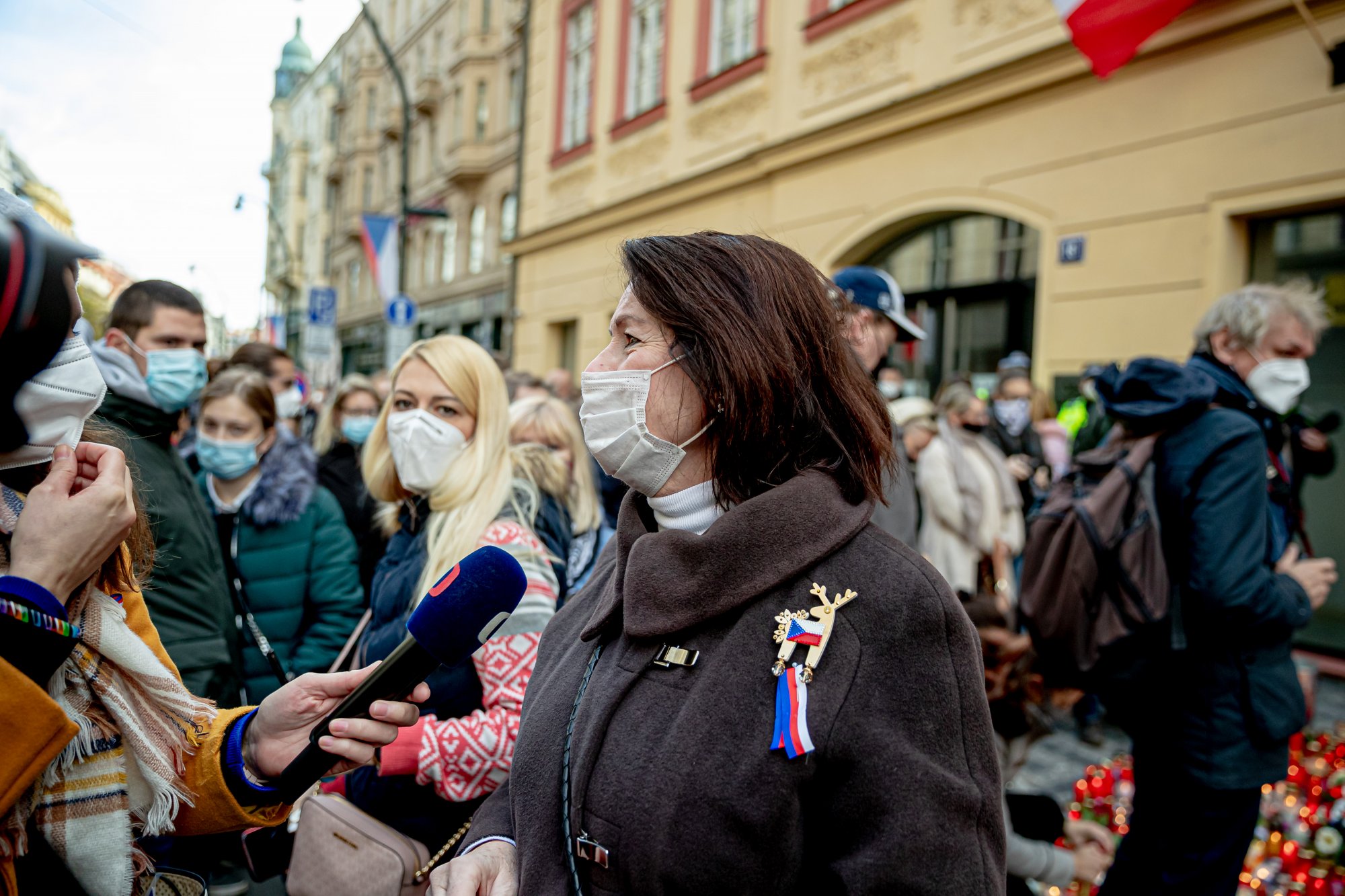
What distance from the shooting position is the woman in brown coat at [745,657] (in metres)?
1.26

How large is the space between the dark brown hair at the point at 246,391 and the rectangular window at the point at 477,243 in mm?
18108

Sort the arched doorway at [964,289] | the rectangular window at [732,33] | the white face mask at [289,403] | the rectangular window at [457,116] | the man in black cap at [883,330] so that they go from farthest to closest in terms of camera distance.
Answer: the rectangular window at [457,116] < the rectangular window at [732,33] < the arched doorway at [964,289] < the white face mask at [289,403] < the man in black cap at [883,330]

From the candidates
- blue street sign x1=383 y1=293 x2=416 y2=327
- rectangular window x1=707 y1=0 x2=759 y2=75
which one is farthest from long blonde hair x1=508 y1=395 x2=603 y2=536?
blue street sign x1=383 y1=293 x2=416 y2=327

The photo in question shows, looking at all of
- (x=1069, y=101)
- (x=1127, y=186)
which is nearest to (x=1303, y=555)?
(x=1127, y=186)

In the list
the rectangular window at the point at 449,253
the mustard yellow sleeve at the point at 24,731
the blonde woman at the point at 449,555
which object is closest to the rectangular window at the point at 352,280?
the rectangular window at the point at 449,253

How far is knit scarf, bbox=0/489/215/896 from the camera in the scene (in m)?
1.32

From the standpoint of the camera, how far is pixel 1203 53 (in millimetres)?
6359

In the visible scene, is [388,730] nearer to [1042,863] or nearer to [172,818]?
[172,818]

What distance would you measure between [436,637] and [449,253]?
77.8 feet

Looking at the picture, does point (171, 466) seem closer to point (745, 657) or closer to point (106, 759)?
point (106, 759)

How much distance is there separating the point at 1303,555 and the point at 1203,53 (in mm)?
4638

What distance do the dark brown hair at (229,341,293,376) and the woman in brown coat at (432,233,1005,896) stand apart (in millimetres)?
4166

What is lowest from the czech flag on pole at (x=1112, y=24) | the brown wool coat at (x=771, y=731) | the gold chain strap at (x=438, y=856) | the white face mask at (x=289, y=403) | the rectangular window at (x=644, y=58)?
the gold chain strap at (x=438, y=856)

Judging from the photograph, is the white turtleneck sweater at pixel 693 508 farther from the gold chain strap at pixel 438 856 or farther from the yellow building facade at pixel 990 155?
the gold chain strap at pixel 438 856
